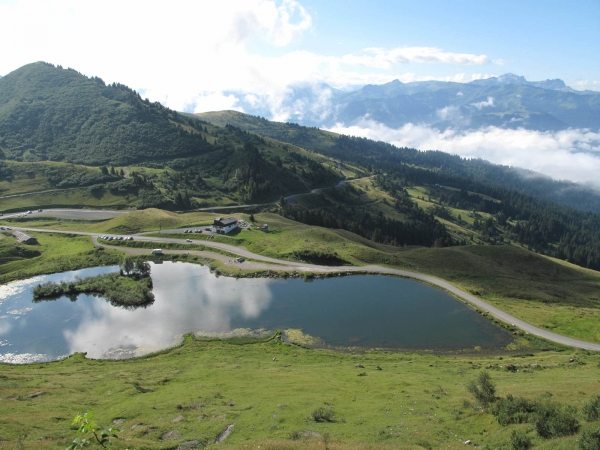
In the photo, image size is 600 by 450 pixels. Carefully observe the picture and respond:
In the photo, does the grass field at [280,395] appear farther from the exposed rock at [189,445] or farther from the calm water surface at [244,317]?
the calm water surface at [244,317]

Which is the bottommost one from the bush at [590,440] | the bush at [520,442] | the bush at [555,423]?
the bush at [520,442]

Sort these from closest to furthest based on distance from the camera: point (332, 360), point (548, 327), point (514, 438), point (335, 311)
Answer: point (514, 438), point (332, 360), point (548, 327), point (335, 311)

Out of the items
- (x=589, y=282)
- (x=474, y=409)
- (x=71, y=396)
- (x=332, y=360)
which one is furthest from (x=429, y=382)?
(x=589, y=282)

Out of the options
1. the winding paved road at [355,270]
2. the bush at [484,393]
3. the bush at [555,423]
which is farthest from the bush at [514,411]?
the winding paved road at [355,270]

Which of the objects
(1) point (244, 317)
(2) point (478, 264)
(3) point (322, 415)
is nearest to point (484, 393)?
(3) point (322, 415)

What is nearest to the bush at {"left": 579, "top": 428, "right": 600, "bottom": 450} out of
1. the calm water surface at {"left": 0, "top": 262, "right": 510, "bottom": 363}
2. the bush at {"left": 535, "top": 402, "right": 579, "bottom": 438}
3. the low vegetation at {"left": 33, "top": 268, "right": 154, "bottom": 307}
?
the bush at {"left": 535, "top": 402, "right": 579, "bottom": 438}

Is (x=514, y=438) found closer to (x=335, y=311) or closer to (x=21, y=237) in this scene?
(x=335, y=311)

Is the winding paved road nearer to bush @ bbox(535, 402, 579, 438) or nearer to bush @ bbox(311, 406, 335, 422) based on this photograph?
bush @ bbox(535, 402, 579, 438)
